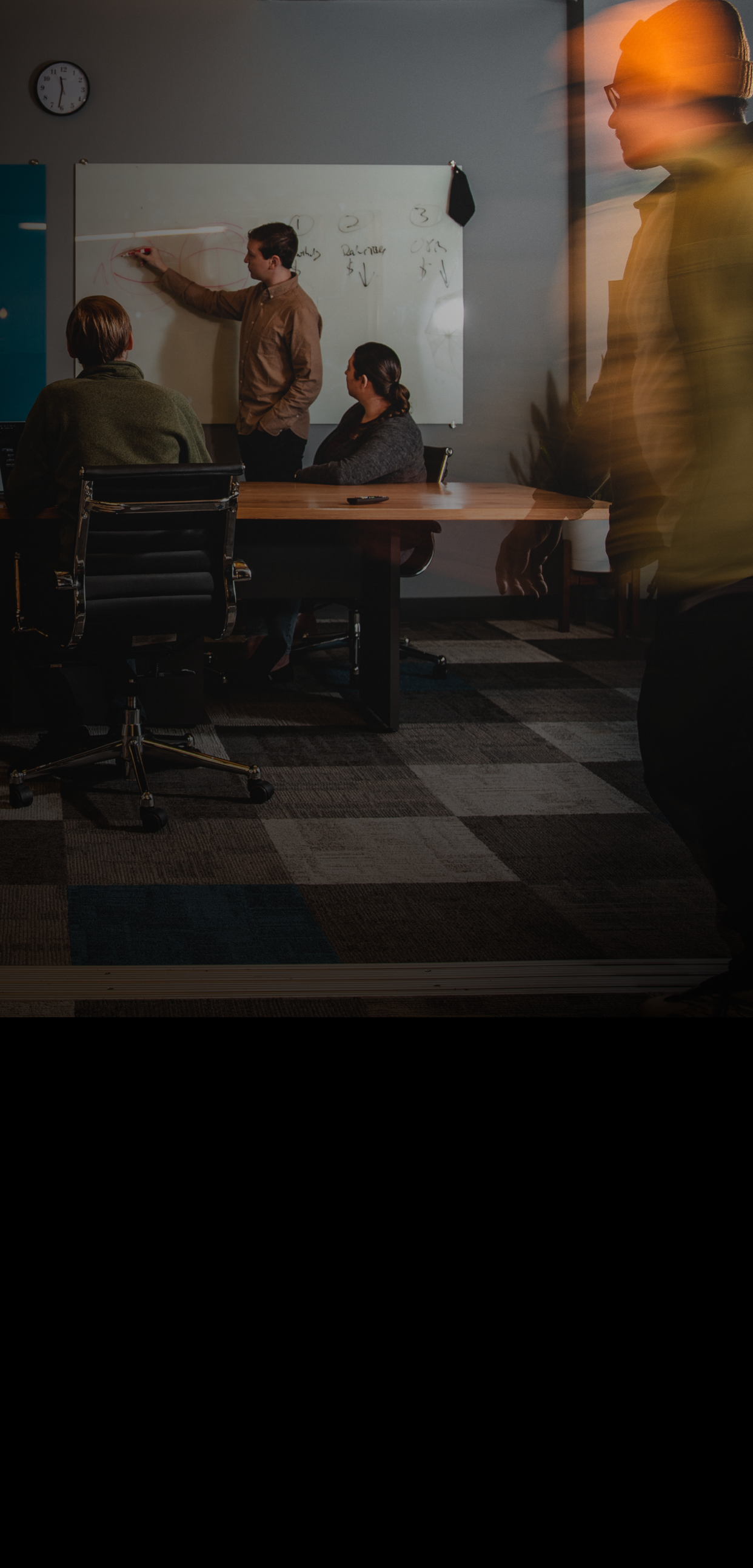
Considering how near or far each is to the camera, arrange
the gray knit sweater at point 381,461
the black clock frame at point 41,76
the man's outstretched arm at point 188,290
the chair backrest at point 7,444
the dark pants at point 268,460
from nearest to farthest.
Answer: the chair backrest at point 7,444, the gray knit sweater at point 381,461, the dark pants at point 268,460, the black clock frame at point 41,76, the man's outstretched arm at point 188,290

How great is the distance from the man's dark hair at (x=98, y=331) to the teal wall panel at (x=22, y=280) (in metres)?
1.89

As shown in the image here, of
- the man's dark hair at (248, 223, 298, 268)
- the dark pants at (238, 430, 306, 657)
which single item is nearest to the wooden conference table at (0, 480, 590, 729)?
the dark pants at (238, 430, 306, 657)

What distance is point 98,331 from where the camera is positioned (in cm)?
259

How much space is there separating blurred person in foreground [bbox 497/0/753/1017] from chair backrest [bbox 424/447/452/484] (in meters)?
2.04

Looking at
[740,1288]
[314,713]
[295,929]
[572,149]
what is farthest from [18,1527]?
[314,713]

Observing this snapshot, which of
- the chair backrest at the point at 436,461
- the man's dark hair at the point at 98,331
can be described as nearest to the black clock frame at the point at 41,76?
the chair backrest at the point at 436,461

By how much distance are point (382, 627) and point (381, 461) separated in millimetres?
434

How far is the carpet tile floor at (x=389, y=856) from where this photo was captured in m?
1.84

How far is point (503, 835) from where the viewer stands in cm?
227

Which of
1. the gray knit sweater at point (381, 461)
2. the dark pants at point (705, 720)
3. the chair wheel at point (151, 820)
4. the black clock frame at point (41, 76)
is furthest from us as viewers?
the black clock frame at point (41, 76)

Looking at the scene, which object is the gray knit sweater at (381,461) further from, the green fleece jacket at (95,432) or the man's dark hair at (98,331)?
the man's dark hair at (98,331)

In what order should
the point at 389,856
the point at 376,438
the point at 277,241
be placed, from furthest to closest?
1. the point at 277,241
2. the point at 376,438
3. the point at 389,856

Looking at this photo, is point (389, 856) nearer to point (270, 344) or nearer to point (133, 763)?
point (133, 763)

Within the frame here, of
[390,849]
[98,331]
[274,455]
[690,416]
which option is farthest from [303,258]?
[690,416]
